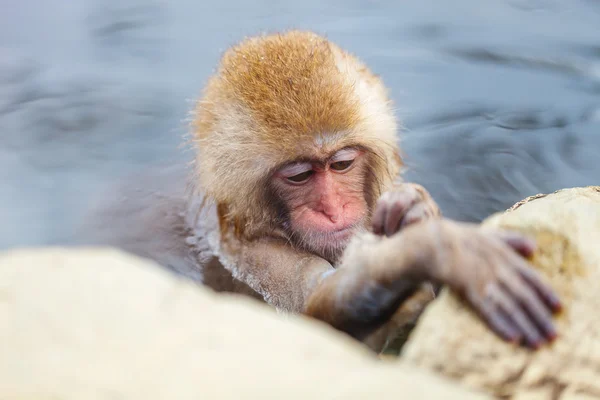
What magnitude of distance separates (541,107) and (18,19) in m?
6.87

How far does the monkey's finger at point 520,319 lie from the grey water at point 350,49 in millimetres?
4118

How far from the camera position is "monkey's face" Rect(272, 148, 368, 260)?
14.0 feet

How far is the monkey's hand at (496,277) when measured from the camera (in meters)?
2.25

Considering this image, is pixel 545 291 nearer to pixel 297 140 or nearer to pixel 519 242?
pixel 519 242

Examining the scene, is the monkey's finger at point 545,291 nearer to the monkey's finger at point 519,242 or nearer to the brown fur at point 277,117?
the monkey's finger at point 519,242

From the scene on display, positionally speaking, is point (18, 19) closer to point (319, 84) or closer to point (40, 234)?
point (40, 234)

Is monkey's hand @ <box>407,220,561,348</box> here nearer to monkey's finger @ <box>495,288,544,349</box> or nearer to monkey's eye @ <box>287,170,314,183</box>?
monkey's finger @ <box>495,288,544,349</box>

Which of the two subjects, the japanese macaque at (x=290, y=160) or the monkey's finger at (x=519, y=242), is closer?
the monkey's finger at (x=519, y=242)

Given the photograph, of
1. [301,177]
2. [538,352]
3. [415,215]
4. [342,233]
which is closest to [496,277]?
[538,352]

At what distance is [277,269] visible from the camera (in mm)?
4477

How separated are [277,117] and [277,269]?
3.07ft

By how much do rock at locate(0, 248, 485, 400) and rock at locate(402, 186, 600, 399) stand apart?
0.93 ft

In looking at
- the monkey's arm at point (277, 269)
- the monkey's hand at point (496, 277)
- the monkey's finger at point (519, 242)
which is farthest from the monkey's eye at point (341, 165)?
the monkey's finger at point (519, 242)

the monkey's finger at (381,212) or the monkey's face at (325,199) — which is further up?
the monkey's finger at (381,212)
